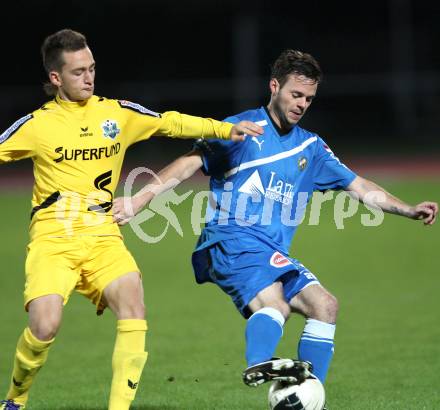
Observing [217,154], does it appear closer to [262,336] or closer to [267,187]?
[267,187]

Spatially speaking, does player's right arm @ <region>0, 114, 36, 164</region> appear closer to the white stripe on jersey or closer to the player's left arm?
the player's left arm

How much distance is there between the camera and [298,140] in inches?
240

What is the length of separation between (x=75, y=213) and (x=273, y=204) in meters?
1.20

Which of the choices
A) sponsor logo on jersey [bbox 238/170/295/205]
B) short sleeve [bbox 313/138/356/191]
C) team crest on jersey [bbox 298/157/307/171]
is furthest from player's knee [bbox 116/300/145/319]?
short sleeve [bbox 313/138/356/191]

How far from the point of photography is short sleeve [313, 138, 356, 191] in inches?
245

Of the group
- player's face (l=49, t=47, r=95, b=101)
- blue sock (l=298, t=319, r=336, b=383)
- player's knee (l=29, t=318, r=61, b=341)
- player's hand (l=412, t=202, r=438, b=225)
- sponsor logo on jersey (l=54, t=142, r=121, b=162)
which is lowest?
blue sock (l=298, t=319, r=336, b=383)

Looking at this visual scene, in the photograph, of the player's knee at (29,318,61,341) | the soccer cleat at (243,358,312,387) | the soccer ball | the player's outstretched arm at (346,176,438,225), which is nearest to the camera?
the soccer cleat at (243,358,312,387)

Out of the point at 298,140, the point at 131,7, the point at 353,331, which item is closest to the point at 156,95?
the point at 131,7

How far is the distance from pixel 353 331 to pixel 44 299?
164 inches

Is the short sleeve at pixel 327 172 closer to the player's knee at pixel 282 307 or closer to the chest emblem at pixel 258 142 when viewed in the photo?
the chest emblem at pixel 258 142

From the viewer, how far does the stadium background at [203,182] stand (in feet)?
23.7

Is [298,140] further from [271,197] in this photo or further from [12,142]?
[12,142]

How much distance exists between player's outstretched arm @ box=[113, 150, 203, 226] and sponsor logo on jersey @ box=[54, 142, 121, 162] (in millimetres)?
278

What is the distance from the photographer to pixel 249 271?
18.6ft
